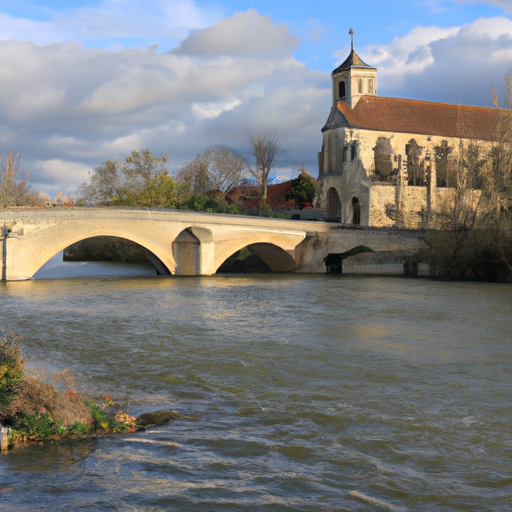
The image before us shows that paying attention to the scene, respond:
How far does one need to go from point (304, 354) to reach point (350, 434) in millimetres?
5390

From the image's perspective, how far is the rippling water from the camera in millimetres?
6574

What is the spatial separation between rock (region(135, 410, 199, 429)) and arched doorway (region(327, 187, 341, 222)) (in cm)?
4058

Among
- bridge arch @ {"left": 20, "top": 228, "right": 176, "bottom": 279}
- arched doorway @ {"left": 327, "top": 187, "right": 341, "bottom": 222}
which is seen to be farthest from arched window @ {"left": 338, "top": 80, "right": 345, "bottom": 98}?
bridge arch @ {"left": 20, "top": 228, "right": 176, "bottom": 279}

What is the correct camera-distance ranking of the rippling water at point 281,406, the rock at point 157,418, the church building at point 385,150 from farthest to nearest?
the church building at point 385,150
the rock at point 157,418
the rippling water at point 281,406

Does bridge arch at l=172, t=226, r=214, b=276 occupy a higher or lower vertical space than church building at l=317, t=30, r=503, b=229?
lower

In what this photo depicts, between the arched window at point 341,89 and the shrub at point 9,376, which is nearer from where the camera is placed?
the shrub at point 9,376

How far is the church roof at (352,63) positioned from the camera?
50.5 m

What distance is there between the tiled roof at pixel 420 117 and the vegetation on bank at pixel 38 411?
41.4 meters

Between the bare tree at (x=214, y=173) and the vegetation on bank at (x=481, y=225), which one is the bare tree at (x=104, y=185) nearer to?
the bare tree at (x=214, y=173)

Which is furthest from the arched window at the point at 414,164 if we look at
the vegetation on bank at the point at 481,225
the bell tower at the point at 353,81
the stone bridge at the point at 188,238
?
the stone bridge at the point at 188,238

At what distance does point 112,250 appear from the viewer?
50.9 meters

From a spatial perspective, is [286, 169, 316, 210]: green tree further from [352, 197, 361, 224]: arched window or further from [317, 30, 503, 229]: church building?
[352, 197, 361, 224]: arched window

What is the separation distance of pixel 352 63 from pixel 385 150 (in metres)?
7.55

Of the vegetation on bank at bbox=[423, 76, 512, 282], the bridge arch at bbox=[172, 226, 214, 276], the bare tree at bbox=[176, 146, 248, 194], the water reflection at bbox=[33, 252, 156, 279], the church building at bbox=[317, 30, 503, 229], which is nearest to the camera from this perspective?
the vegetation on bank at bbox=[423, 76, 512, 282]
